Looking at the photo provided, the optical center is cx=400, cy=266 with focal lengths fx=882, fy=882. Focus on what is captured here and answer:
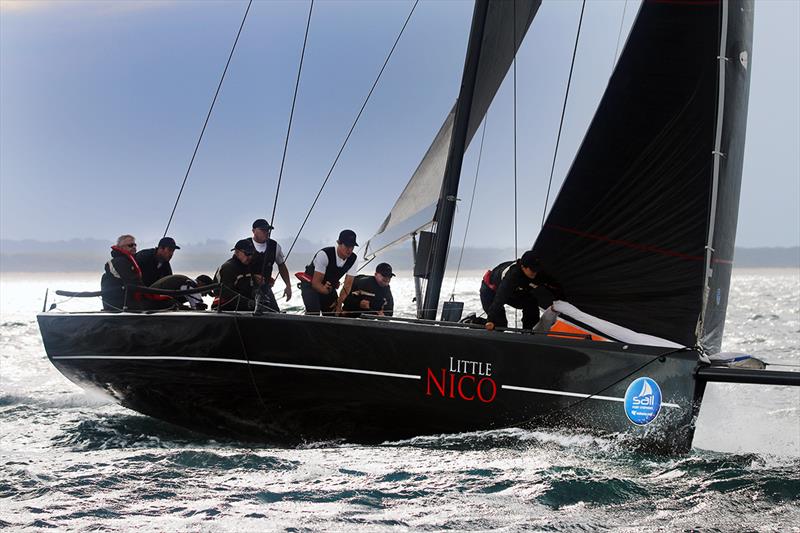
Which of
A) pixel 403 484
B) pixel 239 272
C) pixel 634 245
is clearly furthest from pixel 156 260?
pixel 634 245

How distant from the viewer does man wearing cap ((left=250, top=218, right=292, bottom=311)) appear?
7.37 m

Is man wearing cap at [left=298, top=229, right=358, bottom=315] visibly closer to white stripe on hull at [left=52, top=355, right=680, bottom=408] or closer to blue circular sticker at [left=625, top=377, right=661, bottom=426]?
white stripe on hull at [left=52, top=355, right=680, bottom=408]

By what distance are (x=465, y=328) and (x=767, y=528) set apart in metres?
2.24

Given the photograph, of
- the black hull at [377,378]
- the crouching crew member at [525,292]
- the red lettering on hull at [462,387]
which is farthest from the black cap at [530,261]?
the red lettering on hull at [462,387]

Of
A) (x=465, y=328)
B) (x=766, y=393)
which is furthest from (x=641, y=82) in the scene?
(x=766, y=393)

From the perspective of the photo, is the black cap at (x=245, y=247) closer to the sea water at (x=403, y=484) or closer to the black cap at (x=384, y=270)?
the black cap at (x=384, y=270)

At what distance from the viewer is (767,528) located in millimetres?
4449

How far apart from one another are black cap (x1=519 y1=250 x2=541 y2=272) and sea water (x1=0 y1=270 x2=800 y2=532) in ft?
3.79

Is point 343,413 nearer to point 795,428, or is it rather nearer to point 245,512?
point 245,512

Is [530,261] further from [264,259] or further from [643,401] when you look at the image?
[264,259]

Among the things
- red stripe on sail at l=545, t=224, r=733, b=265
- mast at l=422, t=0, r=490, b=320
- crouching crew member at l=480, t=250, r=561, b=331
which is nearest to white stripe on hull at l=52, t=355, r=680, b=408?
crouching crew member at l=480, t=250, r=561, b=331

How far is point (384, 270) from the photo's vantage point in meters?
7.69

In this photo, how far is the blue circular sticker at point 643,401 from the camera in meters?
5.46

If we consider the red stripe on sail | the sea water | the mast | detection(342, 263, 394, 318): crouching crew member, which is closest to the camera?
the sea water
